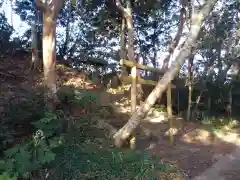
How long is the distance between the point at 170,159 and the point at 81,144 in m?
2.27

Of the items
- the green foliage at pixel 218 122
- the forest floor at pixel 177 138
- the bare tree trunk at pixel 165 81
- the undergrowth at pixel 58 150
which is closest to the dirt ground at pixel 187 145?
the forest floor at pixel 177 138

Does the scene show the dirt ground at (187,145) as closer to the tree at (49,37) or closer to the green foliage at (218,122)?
the green foliage at (218,122)

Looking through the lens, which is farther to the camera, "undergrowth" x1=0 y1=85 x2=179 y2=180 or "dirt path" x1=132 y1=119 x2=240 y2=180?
"dirt path" x1=132 y1=119 x2=240 y2=180

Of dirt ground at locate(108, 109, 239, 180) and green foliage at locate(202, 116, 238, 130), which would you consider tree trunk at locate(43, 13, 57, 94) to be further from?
green foliage at locate(202, 116, 238, 130)

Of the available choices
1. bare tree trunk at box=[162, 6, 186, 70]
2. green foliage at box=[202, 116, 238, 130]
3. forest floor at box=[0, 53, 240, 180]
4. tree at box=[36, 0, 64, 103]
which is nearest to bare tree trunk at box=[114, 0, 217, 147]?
forest floor at box=[0, 53, 240, 180]

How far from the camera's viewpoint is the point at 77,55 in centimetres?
1500

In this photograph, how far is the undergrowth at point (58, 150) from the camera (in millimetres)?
4770

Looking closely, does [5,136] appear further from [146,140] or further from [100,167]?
[146,140]

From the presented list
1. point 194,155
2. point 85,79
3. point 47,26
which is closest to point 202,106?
point 85,79

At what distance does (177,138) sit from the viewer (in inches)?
376

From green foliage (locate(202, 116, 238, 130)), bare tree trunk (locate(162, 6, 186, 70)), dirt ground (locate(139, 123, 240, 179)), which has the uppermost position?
bare tree trunk (locate(162, 6, 186, 70))

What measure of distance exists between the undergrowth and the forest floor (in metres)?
1.14

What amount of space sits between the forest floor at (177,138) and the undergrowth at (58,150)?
1142mm

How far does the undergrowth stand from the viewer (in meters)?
4.77
